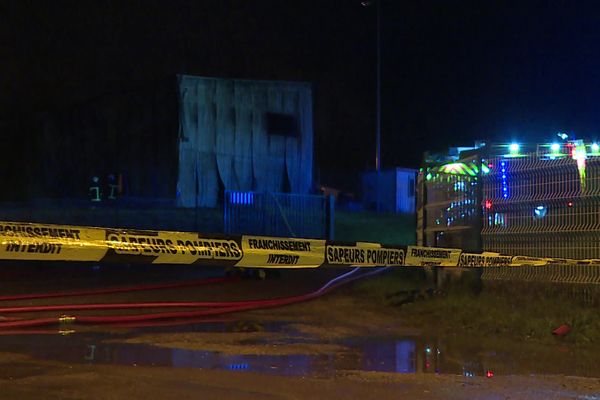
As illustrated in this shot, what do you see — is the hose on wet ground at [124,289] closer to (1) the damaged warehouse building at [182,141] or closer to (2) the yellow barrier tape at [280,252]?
(2) the yellow barrier tape at [280,252]

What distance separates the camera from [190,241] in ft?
21.4

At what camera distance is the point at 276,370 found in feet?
19.5

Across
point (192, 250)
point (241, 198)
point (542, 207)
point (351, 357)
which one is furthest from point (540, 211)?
point (241, 198)

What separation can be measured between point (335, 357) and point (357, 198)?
29.4 m

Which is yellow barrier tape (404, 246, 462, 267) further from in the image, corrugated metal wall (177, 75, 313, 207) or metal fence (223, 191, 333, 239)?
corrugated metal wall (177, 75, 313, 207)

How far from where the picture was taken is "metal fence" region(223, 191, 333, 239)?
62.7ft

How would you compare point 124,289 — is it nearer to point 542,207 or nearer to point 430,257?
point 430,257

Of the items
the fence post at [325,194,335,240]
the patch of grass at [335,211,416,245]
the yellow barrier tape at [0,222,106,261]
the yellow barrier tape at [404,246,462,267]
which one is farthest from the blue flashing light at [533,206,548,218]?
the fence post at [325,194,335,240]

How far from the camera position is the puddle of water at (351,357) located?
6.02 metres

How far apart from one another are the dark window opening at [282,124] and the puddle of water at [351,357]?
17915 mm

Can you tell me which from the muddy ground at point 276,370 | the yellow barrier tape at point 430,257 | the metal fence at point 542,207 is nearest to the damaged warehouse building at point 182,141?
the muddy ground at point 276,370

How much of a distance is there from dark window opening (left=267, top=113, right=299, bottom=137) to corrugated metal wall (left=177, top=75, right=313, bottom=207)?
13cm

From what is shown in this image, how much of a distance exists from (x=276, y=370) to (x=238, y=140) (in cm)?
1873

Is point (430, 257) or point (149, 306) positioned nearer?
point (430, 257)
